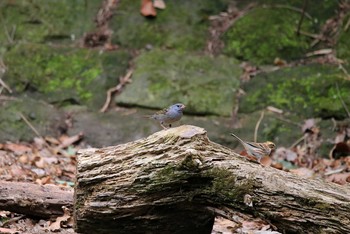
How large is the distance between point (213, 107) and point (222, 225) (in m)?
2.82

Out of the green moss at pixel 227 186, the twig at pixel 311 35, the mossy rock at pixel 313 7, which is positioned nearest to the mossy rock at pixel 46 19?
the mossy rock at pixel 313 7

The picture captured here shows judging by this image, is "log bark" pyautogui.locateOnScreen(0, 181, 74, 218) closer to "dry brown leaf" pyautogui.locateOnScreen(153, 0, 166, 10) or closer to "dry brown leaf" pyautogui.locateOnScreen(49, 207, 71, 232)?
"dry brown leaf" pyautogui.locateOnScreen(49, 207, 71, 232)

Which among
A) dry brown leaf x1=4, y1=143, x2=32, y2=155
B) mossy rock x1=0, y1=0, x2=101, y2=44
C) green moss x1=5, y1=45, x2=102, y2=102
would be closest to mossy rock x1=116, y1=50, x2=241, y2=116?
green moss x1=5, y1=45, x2=102, y2=102

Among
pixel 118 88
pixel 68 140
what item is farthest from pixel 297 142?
pixel 68 140

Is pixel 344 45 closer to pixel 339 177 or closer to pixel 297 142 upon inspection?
pixel 297 142

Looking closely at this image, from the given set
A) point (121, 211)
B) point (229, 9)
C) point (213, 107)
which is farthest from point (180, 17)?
point (121, 211)

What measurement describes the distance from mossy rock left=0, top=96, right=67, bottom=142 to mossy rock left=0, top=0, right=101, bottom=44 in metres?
1.16

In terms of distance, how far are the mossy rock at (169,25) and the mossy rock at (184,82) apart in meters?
0.23

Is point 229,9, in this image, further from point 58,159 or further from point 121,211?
point 121,211

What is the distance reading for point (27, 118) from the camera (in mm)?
7922

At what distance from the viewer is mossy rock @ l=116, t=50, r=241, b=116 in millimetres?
8109

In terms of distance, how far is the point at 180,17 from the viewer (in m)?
8.98

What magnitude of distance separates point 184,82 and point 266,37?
1335 mm

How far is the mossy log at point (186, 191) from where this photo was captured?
3.88 metres
